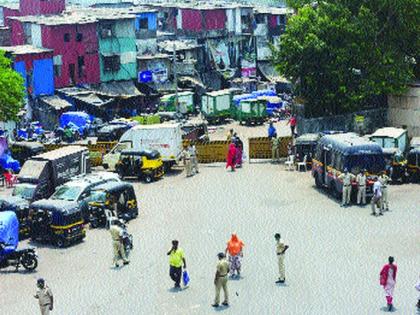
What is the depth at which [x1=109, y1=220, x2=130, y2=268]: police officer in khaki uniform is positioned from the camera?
90.8 feet

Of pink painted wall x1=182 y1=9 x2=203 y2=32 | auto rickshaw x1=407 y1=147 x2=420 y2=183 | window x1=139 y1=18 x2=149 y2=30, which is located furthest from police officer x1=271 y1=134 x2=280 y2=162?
pink painted wall x1=182 y1=9 x2=203 y2=32

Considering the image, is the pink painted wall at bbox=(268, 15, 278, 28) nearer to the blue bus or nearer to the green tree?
the green tree

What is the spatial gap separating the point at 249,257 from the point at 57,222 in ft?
24.8

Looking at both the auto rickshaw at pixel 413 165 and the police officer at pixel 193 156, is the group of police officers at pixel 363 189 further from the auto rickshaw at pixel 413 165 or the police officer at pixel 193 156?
the police officer at pixel 193 156

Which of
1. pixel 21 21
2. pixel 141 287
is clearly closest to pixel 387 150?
pixel 141 287

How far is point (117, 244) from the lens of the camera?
2770 centimetres

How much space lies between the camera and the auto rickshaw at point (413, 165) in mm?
38094

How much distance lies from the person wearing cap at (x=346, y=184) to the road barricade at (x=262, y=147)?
451 inches

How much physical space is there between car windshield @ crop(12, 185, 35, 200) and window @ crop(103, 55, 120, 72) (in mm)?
35166

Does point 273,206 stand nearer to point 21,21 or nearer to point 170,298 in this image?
Answer: point 170,298

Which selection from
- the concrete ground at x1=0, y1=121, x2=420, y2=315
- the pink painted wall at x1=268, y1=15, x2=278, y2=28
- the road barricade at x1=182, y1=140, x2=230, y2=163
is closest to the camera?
the concrete ground at x1=0, y1=121, x2=420, y2=315

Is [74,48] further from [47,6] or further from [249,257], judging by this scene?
[249,257]

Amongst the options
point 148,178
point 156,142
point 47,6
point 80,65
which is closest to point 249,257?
point 148,178

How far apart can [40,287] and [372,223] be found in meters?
14.5
